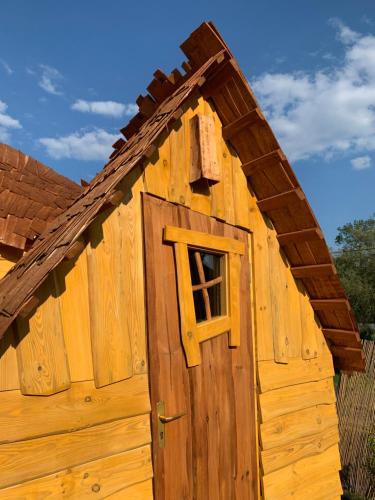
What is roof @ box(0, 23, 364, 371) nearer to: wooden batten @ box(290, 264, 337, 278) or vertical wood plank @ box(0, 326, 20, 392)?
wooden batten @ box(290, 264, 337, 278)

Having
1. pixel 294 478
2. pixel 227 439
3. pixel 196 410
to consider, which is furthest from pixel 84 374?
pixel 294 478

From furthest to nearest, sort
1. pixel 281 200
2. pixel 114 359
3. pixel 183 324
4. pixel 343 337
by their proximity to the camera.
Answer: pixel 343 337 < pixel 281 200 < pixel 183 324 < pixel 114 359

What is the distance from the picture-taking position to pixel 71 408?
2.35 m

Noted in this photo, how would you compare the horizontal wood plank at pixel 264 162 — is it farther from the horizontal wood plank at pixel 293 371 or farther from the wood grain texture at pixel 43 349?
the wood grain texture at pixel 43 349

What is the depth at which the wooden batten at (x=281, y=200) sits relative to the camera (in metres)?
3.58

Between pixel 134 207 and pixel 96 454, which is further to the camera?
pixel 134 207

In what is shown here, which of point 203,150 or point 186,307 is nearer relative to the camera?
point 186,307

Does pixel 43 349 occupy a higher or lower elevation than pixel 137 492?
higher

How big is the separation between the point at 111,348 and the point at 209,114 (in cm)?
216

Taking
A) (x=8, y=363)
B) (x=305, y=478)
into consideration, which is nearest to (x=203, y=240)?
(x=8, y=363)

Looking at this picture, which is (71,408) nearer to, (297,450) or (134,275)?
(134,275)

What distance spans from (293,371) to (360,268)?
26008 millimetres

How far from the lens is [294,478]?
4.00m

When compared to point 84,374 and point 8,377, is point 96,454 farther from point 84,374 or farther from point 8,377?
point 8,377
